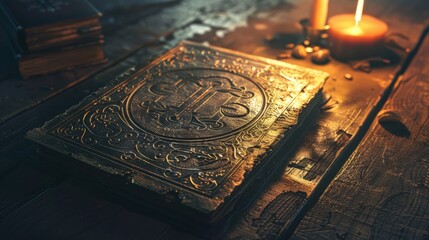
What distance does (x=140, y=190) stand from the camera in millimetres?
1420

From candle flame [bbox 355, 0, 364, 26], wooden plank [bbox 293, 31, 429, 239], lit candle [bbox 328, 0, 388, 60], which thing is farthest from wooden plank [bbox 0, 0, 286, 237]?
candle flame [bbox 355, 0, 364, 26]

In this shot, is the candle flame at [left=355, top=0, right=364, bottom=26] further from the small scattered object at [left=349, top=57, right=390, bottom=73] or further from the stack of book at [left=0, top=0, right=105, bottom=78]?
the stack of book at [left=0, top=0, right=105, bottom=78]

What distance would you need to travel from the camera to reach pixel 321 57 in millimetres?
2369

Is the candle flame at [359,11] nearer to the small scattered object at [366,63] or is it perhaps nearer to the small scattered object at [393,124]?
the small scattered object at [366,63]

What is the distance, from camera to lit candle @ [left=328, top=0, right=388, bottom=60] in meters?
2.34

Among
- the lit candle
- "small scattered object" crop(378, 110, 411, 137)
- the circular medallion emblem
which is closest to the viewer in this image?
the circular medallion emblem

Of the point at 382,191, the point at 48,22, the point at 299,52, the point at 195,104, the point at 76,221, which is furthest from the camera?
the point at 299,52

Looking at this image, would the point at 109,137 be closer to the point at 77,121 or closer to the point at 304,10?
the point at 77,121

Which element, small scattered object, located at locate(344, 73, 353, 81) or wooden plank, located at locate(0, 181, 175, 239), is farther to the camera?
small scattered object, located at locate(344, 73, 353, 81)

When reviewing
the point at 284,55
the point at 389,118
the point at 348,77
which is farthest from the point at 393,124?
the point at 284,55

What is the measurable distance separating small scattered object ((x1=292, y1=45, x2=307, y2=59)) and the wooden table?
46 mm

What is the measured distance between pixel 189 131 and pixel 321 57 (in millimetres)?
1032

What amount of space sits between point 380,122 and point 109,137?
1.10 metres

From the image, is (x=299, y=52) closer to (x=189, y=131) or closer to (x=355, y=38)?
(x=355, y=38)
